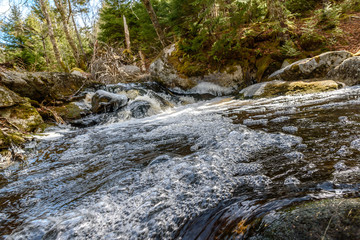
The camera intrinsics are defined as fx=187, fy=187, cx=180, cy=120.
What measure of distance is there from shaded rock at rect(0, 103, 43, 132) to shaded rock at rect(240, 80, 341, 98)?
701 centimetres

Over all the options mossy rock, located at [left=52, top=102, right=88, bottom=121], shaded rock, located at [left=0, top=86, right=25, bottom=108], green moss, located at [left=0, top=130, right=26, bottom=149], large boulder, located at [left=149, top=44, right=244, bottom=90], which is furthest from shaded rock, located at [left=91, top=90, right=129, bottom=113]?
large boulder, located at [left=149, top=44, right=244, bottom=90]

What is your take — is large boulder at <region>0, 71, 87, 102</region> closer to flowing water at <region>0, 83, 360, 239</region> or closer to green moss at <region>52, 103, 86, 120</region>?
green moss at <region>52, 103, 86, 120</region>

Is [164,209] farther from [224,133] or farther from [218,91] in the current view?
[218,91]

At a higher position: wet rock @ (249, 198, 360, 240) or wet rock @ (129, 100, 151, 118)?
wet rock @ (129, 100, 151, 118)

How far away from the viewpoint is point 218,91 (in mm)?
9195

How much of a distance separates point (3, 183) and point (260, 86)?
7.39 meters

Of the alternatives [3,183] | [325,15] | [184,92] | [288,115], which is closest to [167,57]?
[184,92]

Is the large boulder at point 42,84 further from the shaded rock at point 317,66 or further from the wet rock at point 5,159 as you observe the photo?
the shaded rock at point 317,66

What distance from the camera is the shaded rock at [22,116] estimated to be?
4.93m

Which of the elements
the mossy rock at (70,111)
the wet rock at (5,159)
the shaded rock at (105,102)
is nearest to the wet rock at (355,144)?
the wet rock at (5,159)

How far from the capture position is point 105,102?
723 cm

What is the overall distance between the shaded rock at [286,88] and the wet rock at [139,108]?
3824 mm

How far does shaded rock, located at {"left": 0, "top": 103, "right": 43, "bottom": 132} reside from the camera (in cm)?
493

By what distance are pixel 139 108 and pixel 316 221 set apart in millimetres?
6795
